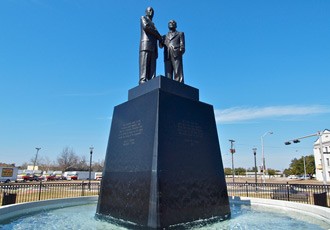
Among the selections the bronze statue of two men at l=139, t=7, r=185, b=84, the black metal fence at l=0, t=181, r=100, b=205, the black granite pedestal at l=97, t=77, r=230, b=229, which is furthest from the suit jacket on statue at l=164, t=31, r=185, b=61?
the black metal fence at l=0, t=181, r=100, b=205

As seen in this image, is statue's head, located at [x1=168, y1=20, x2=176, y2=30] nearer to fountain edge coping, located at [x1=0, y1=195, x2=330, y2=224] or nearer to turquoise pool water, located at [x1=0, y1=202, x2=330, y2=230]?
turquoise pool water, located at [x1=0, y1=202, x2=330, y2=230]

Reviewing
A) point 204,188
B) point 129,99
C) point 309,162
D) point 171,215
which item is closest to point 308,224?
point 204,188

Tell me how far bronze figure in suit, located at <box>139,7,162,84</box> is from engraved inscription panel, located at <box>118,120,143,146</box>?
1669 millimetres

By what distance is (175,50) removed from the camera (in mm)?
8812

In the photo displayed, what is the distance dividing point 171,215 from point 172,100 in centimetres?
313

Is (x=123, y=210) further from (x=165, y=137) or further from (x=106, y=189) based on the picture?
(x=165, y=137)

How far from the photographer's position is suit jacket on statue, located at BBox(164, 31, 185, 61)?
348 inches

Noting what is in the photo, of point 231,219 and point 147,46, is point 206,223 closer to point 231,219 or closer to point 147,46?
point 231,219

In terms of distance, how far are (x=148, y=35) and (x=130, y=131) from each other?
3404 mm

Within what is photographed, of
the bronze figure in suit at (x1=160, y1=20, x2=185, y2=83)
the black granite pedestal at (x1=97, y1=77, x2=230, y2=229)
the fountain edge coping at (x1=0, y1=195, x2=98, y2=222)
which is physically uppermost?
the bronze figure in suit at (x1=160, y1=20, x2=185, y2=83)

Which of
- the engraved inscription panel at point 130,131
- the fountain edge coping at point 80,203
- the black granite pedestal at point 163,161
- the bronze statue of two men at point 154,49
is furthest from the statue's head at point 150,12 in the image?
the fountain edge coping at point 80,203

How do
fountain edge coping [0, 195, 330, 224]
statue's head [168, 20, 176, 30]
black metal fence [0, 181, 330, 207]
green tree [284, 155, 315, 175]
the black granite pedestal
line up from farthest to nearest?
green tree [284, 155, 315, 175] → black metal fence [0, 181, 330, 207] → statue's head [168, 20, 176, 30] → fountain edge coping [0, 195, 330, 224] → the black granite pedestal

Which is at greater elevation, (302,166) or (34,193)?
(302,166)

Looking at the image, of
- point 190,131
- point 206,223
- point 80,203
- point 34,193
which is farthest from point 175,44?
point 34,193
